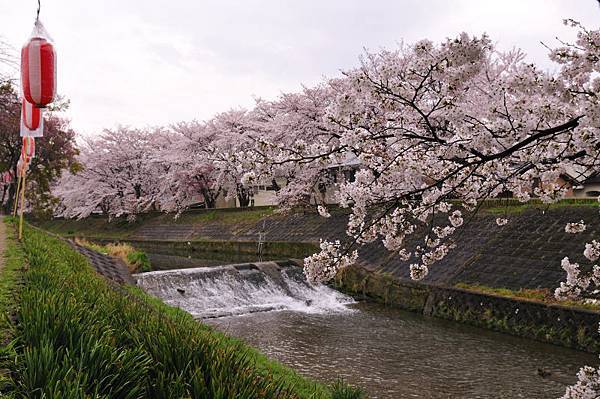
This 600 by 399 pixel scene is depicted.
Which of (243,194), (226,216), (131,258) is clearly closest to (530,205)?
(131,258)

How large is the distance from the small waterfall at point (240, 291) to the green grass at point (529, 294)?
11.4 ft

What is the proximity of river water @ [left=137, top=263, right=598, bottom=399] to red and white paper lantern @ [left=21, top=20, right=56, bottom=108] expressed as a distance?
232 inches

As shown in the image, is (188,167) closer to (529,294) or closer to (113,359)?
(529,294)

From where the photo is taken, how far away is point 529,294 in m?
10.4

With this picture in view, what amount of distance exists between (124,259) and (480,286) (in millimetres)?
12506

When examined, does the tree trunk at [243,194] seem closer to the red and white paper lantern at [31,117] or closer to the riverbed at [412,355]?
the riverbed at [412,355]

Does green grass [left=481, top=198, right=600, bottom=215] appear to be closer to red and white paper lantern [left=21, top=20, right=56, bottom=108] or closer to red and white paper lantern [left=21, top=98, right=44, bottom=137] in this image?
red and white paper lantern [left=21, top=20, right=56, bottom=108]

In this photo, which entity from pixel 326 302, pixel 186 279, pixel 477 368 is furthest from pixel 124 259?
pixel 477 368

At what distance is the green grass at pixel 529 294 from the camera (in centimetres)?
917

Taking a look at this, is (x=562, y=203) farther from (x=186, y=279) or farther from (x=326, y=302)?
(x=186, y=279)

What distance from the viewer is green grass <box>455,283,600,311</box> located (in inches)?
361

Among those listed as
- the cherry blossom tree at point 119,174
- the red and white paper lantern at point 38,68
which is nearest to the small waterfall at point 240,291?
the red and white paper lantern at point 38,68

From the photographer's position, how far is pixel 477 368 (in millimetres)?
8594

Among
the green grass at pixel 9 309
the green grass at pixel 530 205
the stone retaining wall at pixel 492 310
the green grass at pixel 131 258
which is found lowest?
the stone retaining wall at pixel 492 310
